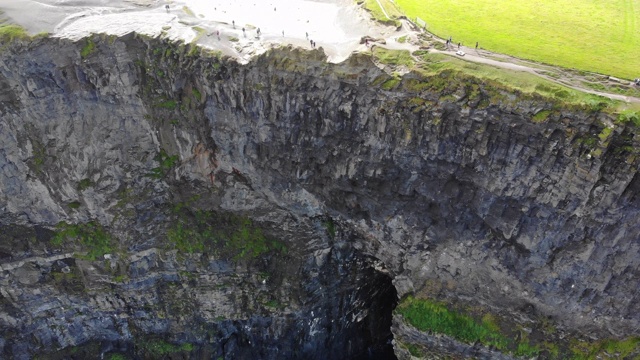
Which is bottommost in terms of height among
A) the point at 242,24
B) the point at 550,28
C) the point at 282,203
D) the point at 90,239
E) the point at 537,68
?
the point at 90,239

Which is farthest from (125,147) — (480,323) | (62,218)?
(480,323)

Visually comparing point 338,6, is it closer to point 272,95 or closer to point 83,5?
point 272,95

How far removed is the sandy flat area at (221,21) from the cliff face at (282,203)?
1.58m

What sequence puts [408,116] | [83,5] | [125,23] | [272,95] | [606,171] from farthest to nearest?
[83,5] < [125,23] < [272,95] < [408,116] < [606,171]

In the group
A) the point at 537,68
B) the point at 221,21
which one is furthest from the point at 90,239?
the point at 537,68

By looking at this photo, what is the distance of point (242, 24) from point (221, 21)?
155 centimetres

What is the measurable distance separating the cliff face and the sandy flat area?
5.17ft

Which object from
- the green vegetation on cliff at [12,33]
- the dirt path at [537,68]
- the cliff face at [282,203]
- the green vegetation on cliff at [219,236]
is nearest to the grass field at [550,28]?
the dirt path at [537,68]

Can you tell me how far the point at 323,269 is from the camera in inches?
1401

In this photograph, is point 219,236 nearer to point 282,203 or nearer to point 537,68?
point 282,203

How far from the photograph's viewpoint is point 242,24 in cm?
3203

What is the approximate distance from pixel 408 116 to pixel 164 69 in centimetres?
1581

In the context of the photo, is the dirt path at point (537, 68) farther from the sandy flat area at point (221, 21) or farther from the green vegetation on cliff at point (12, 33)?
the green vegetation on cliff at point (12, 33)

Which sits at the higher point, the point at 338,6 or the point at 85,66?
the point at 338,6
